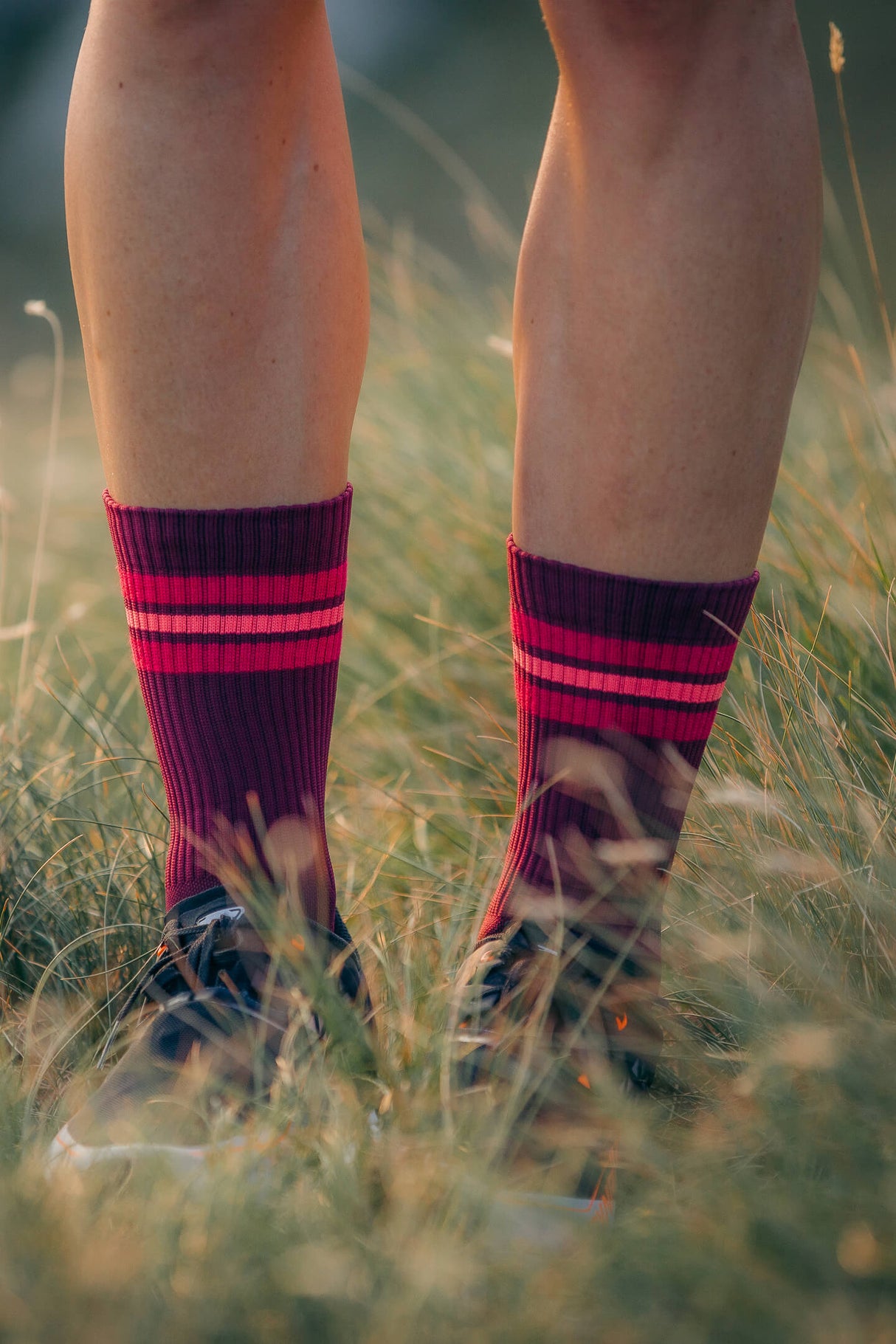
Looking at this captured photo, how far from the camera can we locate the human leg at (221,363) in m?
0.63

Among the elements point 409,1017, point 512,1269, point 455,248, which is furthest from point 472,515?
point 455,248

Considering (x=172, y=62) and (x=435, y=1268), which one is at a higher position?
(x=172, y=62)

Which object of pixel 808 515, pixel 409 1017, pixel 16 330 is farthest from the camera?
pixel 16 330

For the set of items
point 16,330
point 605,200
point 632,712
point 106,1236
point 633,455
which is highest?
point 605,200

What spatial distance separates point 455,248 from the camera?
5277 mm

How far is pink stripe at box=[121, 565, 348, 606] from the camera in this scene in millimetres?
677

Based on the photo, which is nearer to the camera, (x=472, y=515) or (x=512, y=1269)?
(x=512, y=1269)

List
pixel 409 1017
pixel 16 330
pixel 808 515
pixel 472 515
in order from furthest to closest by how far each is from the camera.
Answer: pixel 16 330 → pixel 472 515 → pixel 808 515 → pixel 409 1017

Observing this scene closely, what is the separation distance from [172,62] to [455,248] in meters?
4.95

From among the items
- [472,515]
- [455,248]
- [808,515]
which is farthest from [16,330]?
[808,515]

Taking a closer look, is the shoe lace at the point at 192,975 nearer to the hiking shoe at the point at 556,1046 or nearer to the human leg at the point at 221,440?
the human leg at the point at 221,440

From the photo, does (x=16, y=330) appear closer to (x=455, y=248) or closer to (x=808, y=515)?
(x=455, y=248)

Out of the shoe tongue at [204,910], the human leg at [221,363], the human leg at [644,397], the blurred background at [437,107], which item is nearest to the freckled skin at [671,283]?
the human leg at [644,397]

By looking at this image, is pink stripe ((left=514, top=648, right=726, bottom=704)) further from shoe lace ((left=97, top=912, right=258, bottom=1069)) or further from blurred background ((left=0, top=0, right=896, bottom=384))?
blurred background ((left=0, top=0, right=896, bottom=384))
